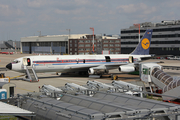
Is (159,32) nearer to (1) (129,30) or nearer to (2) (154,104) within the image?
(1) (129,30)

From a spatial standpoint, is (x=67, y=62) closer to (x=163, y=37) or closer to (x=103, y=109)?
(x=103, y=109)

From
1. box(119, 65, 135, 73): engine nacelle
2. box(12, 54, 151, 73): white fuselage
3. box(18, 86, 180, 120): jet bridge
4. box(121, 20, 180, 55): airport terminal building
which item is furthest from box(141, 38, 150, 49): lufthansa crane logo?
box(121, 20, 180, 55): airport terminal building

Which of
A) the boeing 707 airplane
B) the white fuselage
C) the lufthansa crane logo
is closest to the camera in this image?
the boeing 707 airplane

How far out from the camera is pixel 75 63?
159 feet

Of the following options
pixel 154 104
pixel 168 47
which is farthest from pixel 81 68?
pixel 168 47

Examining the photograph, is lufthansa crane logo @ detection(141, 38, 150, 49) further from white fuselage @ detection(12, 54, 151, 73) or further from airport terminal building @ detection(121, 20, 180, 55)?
airport terminal building @ detection(121, 20, 180, 55)

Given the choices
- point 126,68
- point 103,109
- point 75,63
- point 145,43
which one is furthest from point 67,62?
point 103,109

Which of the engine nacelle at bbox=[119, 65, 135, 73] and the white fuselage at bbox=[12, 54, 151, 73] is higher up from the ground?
the white fuselage at bbox=[12, 54, 151, 73]

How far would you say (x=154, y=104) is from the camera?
13.0 meters

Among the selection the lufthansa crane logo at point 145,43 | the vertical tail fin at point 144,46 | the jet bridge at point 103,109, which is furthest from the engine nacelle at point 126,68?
the jet bridge at point 103,109

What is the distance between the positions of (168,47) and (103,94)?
114949mm

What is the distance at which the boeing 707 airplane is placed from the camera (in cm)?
4420

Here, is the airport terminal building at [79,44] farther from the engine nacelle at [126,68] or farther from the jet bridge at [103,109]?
the jet bridge at [103,109]

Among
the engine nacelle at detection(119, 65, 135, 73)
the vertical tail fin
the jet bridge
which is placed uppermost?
the vertical tail fin
